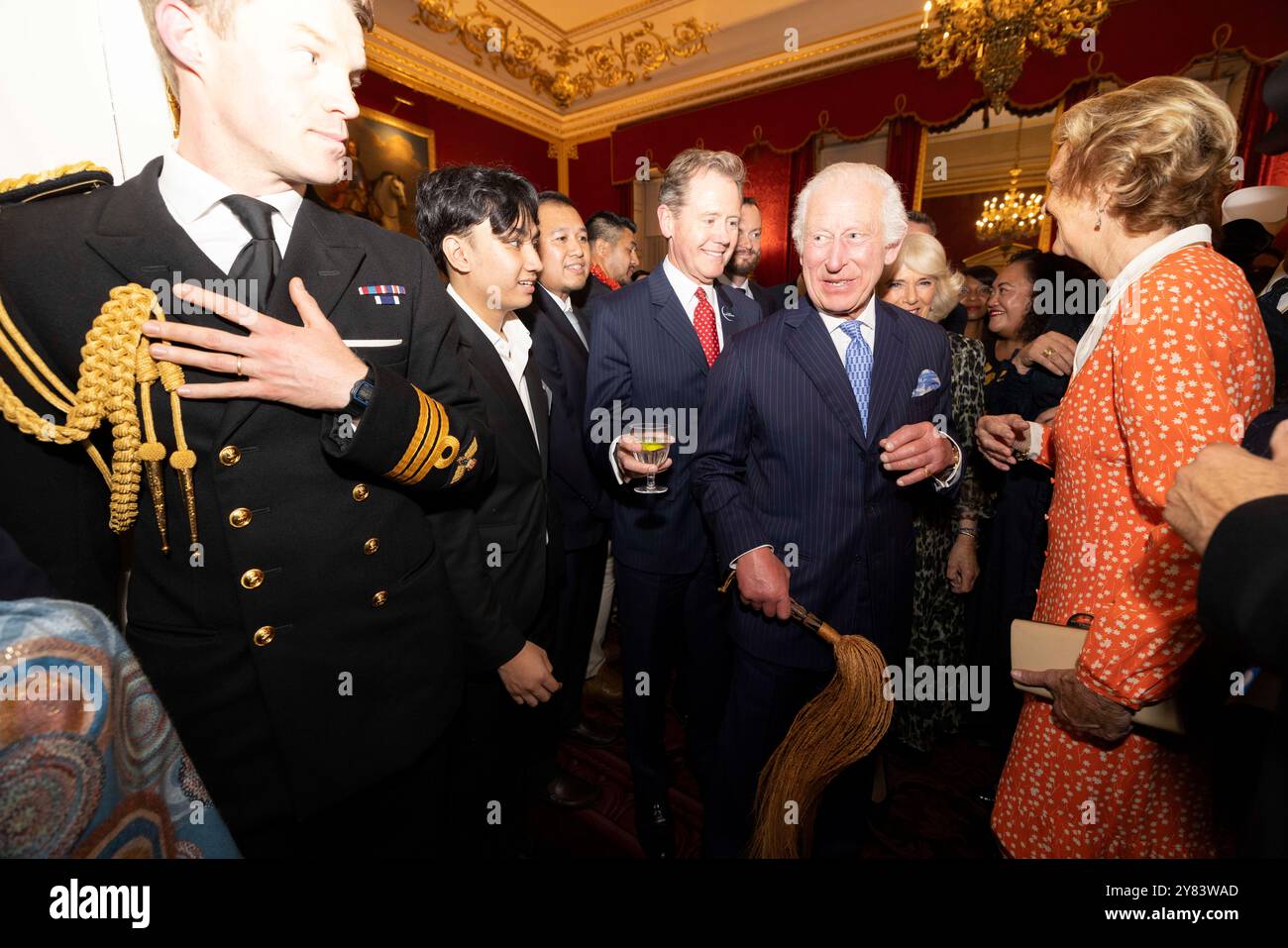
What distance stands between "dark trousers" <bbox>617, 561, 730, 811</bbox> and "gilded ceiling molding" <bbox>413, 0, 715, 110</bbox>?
303 inches

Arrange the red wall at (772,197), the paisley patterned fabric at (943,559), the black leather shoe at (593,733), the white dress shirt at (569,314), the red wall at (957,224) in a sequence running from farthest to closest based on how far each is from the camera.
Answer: the red wall at (957,224)
the red wall at (772,197)
the black leather shoe at (593,733)
the white dress shirt at (569,314)
the paisley patterned fabric at (943,559)

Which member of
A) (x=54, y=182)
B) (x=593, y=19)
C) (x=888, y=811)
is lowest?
(x=888, y=811)

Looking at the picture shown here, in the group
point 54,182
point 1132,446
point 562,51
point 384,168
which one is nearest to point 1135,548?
point 1132,446

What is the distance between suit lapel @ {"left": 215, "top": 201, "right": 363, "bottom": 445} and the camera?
996 millimetres

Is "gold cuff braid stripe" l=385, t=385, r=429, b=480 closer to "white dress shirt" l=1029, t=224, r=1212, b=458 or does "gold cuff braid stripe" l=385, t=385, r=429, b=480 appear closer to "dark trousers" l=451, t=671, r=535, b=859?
"dark trousers" l=451, t=671, r=535, b=859

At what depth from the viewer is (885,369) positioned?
182 centimetres

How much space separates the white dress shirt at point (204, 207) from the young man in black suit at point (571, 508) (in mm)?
1430

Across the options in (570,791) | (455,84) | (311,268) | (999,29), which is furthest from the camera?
(455,84)

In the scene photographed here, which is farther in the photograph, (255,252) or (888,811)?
(888,811)

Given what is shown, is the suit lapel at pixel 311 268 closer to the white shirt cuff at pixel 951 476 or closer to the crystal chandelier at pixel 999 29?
the white shirt cuff at pixel 951 476

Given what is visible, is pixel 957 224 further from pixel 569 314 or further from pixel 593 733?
pixel 593 733

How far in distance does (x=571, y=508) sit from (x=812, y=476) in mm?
1149

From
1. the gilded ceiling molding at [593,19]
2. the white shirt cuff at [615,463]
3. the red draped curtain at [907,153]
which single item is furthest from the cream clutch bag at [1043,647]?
the gilded ceiling molding at [593,19]

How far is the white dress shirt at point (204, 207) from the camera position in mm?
973
